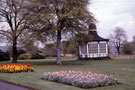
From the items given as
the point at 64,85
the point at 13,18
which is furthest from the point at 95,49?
the point at 64,85

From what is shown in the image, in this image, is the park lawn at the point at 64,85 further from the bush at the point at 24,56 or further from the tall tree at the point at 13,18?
the bush at the point at 24,56

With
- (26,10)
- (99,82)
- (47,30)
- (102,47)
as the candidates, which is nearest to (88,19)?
(47,30)

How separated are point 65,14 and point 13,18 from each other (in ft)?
42.8

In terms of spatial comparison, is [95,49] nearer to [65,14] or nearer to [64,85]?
[65,14]

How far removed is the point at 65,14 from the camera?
107 feet

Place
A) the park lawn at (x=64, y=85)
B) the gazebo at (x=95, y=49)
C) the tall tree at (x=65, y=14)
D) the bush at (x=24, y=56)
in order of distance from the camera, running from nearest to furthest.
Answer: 1. the park lawn at (x=64, y=85)
2. the tall tree at (x=65, y=14)
3. the gazebo at (x=95, y=49)
4. the bush at (x=24, y=56)

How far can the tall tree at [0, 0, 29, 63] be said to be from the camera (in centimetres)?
3794

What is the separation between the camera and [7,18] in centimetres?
4147

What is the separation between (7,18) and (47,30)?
11.3 m

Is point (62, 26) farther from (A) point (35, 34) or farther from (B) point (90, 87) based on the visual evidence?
(B) point (90, 87)

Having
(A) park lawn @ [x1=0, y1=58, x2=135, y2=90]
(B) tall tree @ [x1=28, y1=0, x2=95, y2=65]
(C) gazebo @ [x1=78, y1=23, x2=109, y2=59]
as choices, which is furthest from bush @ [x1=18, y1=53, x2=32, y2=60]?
(A) park lawn @ [x1=0, y1=58, x2=135, y2=90]

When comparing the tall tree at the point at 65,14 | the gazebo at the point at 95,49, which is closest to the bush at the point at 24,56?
the gazebo at the point at 95,49

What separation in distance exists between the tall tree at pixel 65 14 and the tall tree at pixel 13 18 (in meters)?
4.58

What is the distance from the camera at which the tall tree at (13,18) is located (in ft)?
124
